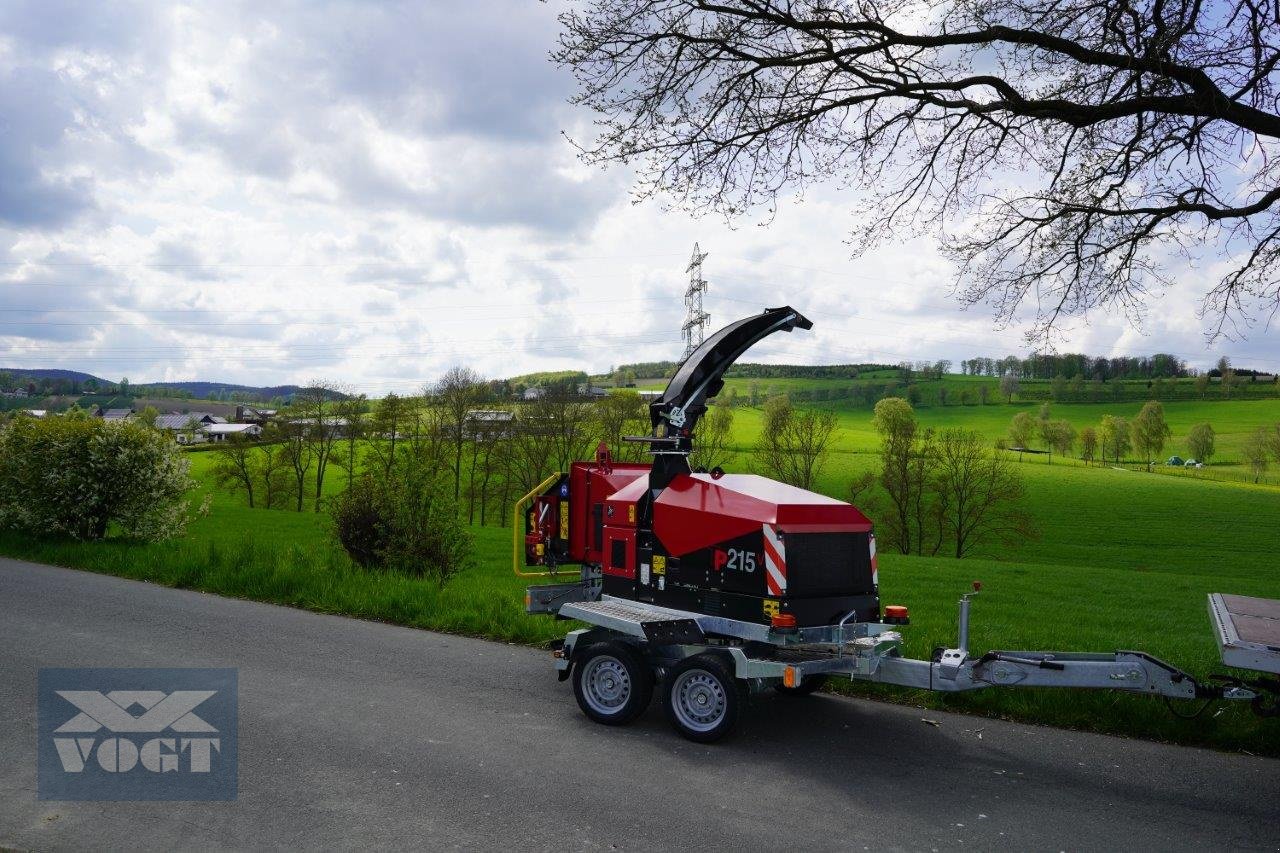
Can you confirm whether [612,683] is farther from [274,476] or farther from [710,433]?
[274,476]

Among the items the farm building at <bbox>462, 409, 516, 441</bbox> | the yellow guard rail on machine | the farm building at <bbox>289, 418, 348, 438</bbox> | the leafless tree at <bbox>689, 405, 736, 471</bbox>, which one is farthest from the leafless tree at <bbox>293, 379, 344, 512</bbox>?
the yellow guard rail on machine

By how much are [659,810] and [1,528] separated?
59.2 ft

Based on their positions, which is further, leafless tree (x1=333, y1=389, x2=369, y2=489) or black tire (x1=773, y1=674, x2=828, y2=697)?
leafless tree (x1=333, y1=389, x2=369, y2=489)

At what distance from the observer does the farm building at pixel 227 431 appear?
68.1m

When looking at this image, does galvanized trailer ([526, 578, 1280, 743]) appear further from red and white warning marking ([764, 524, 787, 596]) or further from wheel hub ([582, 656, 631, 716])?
red and white warning marking ([764, 524, 787, 596])

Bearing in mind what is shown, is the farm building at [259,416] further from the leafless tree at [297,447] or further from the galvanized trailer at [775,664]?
the galvanized trailer at [775,664]

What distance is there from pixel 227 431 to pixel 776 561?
78.4m

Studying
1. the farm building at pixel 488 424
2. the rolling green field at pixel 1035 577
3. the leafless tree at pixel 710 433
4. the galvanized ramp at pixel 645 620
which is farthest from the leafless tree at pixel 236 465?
the galvanized ramp at pixel 645 620

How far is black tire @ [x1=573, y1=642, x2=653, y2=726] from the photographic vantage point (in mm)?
6898

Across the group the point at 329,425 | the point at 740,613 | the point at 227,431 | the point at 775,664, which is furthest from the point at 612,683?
the point at 227,431

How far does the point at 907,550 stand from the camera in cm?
5119

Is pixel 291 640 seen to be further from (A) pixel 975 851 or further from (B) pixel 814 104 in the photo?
(B) pixel 814 104

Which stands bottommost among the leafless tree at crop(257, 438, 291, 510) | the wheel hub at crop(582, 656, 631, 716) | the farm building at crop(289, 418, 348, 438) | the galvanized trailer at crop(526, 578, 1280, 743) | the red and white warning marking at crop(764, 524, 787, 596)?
the leafless tree at crop(257, 438, 291, 510)

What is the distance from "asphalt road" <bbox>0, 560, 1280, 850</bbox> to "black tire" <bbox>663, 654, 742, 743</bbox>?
16cm
